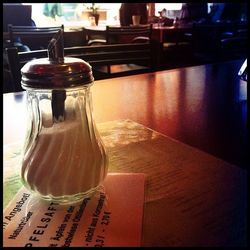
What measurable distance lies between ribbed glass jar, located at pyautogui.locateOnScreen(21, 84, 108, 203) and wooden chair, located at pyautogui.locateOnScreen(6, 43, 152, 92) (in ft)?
2.27

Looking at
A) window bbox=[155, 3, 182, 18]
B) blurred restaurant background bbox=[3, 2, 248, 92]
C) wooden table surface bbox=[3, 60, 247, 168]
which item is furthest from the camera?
window bbox=[155, 3, 182, 18]

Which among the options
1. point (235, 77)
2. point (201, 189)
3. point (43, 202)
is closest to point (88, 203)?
point (43, 202)

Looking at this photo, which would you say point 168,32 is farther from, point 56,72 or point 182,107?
point 56,72

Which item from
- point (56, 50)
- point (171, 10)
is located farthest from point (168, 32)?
point (56, 50)

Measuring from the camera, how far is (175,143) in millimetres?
604

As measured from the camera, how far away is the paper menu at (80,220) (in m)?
0.34

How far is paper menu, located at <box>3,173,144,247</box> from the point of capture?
1.13 ft

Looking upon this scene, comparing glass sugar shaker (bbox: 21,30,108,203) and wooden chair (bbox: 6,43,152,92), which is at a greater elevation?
wooden chair (bbox: 6,43,152,92)

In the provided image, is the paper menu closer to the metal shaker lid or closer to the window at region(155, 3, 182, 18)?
the metal shaker lid

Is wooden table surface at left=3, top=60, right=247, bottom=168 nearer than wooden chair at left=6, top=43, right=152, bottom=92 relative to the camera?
Yes

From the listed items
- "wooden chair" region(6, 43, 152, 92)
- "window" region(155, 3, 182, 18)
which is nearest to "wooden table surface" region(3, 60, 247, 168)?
"wooden chair" region(6, 43, 152, 92)

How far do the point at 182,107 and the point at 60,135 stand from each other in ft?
1.64

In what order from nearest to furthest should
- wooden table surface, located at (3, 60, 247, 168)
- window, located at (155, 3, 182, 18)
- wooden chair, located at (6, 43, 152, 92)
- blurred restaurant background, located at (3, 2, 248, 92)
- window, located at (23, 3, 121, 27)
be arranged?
wooden table surface, located at (3, 60, 247, 168) < wooden chair, located at (6, 43, 152, 92) < blurred restaurant background, located at (3, 2, 248, 92) < window, located at (23, 3, 121, 27) < window, located at (155, 3, 182, 18)

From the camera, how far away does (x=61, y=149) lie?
15.8 inches
